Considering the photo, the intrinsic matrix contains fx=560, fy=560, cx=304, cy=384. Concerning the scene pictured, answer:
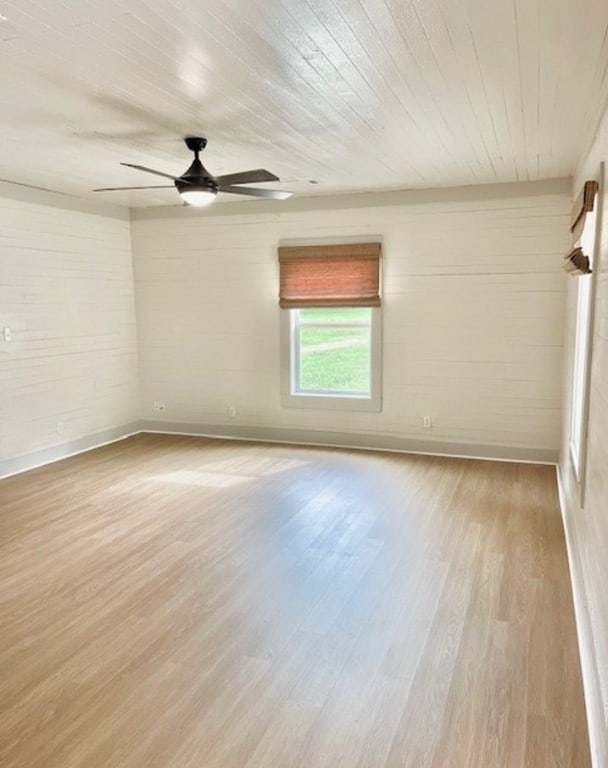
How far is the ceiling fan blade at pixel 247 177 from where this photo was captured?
11.1 ft

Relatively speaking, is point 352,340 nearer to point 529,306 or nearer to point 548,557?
point 529,306

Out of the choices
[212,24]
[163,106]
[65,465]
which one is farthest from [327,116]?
[65,465]

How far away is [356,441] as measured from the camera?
590cm

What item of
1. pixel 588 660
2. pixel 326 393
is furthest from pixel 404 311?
pixel 588 660

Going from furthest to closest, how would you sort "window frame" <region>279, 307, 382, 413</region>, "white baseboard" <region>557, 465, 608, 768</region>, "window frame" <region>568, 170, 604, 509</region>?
1. "window frame" <region>279, 307, 382, 413</region>
2. "window frame" <region>568, 170, 604, 509</region>
3. "white baseboard" <region>557, 465, 608, 768</region>

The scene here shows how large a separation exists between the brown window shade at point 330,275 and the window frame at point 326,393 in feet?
0.60

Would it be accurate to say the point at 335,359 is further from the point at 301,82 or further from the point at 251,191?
the point at 301,82

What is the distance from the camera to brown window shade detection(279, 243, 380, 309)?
18.3 ft

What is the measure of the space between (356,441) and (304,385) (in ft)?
2.74

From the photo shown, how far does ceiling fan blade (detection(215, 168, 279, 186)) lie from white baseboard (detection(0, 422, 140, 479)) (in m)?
3.25

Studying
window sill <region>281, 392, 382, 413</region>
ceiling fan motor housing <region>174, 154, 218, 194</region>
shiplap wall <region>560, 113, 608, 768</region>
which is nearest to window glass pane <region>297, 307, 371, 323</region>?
window sill <region>281, 392, 382, 413</region>

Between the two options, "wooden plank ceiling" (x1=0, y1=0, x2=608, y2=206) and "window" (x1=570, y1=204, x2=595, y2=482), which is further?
"window" (x1=570, y1=204, x2=595, y2=482)

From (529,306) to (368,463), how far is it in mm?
2077

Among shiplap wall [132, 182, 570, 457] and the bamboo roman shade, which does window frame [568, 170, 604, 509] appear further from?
shiplap wall [132, 182, 570, 457]
